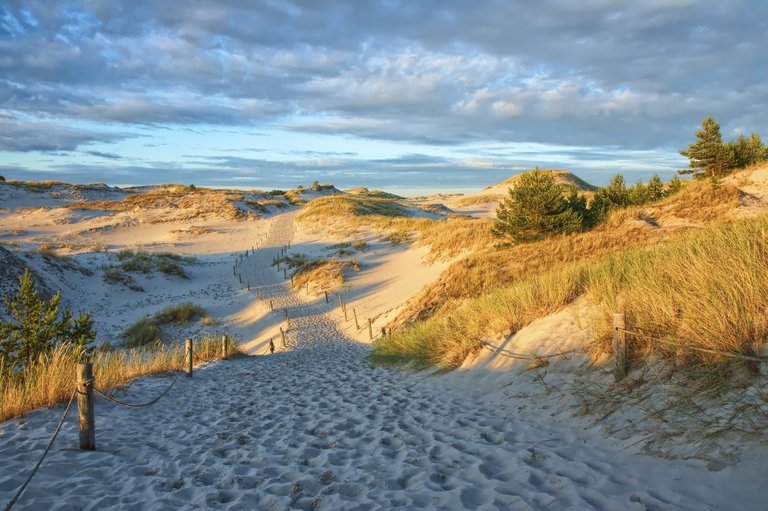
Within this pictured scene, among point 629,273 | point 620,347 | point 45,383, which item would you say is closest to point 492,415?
point 620,347

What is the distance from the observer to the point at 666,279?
690 cm

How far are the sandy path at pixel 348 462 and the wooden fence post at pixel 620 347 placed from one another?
37.5 inches

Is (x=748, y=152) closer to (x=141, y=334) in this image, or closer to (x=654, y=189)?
(x=654, y=189)

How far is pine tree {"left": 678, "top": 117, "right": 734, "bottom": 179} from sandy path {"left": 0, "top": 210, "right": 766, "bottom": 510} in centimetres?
2162

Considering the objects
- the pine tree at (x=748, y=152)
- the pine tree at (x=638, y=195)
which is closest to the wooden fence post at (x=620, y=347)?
the pine tree at (x=638, y=195)

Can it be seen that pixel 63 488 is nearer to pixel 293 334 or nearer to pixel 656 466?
pixel 656 466

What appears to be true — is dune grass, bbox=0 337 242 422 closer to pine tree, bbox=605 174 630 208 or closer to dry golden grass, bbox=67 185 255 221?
pine tree, bbox=605 174 630 208

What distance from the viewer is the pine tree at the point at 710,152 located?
72.9ft

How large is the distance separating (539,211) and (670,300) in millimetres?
14541

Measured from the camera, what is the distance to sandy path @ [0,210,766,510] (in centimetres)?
390

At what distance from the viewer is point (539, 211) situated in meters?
20.0

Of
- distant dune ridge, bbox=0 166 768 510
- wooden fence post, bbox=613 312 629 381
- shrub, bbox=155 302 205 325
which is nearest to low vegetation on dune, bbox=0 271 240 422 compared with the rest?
distant dune ridge, bbox=0 166 768 510

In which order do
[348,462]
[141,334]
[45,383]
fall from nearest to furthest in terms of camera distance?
[348,462] → [45,383] → [141,334]

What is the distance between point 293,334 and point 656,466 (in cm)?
1822
